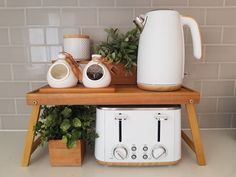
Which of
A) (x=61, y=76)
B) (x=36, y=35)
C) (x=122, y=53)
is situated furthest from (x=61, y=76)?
(x=36, y=35)

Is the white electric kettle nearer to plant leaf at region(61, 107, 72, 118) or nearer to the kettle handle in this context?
the kettle handle

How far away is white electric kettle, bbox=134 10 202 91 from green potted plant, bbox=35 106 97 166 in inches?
9.2

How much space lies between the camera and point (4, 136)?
907 mm

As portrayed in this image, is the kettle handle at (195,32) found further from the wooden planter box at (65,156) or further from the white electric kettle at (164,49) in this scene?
the wooden planter box at (65,156)

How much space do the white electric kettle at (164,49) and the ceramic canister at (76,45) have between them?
272 millimetres

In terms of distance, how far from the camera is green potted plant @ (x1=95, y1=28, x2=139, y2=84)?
2.50 ft

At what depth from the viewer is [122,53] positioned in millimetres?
766

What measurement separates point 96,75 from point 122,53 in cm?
16

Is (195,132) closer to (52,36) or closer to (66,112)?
(66,112)

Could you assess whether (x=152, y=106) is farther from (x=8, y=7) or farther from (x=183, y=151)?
(x=8, y=7)

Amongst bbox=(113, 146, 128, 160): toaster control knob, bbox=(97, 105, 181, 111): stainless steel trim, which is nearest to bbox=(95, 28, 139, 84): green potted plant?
bbox=(97, 105, 181, 111): stainless steel trim

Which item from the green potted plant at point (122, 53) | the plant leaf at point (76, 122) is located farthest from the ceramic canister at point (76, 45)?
the plant leaf at point (76, 122)

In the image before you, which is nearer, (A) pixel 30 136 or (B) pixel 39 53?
(A) pixel 30 136

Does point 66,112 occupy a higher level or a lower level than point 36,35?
lower
